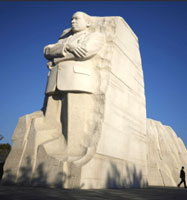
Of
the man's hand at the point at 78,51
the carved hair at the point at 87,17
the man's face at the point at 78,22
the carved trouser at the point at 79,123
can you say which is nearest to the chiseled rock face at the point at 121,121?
the carved trouser at the point at 79,123

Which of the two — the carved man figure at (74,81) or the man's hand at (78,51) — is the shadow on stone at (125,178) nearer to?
the carved man figure at (74,81)

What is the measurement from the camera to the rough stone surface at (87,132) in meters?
5.52

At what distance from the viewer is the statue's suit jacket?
6141mm

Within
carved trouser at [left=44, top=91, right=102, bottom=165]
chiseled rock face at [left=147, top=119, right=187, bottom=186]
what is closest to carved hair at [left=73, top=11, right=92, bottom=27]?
carved trouser at [left=44, top=91, right=102, bottom=165]

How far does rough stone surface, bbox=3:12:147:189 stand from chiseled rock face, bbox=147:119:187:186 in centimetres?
339

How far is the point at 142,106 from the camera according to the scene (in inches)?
331

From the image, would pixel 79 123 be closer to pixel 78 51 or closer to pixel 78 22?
pixel 78 51

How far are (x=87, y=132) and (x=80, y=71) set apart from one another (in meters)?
1.48

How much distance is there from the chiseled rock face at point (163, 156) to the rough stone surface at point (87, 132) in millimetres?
3393

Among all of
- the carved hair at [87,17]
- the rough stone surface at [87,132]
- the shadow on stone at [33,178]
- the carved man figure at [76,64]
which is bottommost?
the shadow on stone at [33,178]

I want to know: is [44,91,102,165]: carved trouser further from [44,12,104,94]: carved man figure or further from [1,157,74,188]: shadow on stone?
[1,157,74,188]: shadow on stone

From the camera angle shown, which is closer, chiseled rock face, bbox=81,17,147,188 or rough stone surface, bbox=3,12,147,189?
rough stone surface, bbox=3,12,147,189

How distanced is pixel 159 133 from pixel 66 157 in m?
9.35

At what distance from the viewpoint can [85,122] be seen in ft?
20.1
